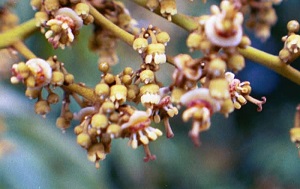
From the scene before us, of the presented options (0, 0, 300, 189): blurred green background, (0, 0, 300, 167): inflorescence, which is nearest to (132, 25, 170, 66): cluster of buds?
(0, 0, 300, 167): inflorescence

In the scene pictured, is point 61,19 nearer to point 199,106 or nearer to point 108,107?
point 108,107

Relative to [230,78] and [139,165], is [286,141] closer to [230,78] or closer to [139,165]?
[139,165]

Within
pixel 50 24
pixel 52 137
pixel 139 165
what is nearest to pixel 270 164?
pixel 139 165

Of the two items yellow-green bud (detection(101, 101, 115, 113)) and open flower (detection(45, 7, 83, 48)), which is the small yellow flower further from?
open flower (detection(45, 7, 83, 48))

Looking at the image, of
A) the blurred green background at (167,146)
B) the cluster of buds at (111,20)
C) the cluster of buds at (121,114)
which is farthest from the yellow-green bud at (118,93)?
the blurred green background at (167,146)

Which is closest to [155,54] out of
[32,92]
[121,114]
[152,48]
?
[152,48]

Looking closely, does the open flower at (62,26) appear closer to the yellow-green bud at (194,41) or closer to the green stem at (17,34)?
the green stem at (17,34)
